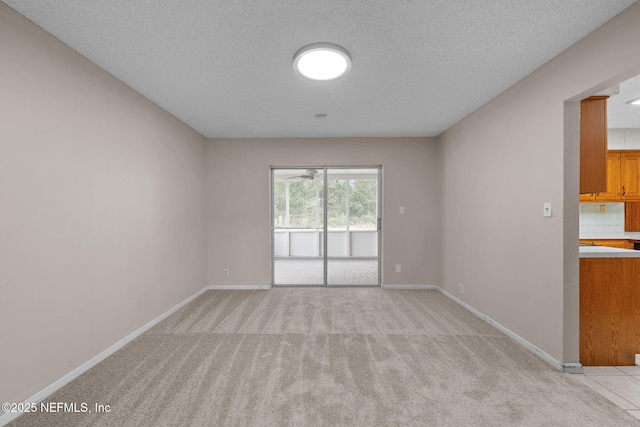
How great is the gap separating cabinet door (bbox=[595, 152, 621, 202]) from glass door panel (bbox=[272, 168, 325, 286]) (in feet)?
15.6

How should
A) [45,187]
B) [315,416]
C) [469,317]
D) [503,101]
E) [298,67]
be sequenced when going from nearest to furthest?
1. [315,416]
2. [45,187]
3. [298,67]
4. [503,101]
5. [469,317]

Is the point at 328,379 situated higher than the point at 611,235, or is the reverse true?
the point at 611,235

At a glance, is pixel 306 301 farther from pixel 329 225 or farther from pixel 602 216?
pixel 602 216

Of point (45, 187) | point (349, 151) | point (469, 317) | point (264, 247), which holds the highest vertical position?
point (349, 151)

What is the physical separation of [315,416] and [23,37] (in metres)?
2.97

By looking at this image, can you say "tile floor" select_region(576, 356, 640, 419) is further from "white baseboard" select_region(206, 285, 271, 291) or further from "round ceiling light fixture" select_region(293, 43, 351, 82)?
"white baseboard" select_region(206, 285, 271, 291)

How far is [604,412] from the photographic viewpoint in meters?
1.71

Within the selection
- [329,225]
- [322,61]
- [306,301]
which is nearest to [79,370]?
[306,301]

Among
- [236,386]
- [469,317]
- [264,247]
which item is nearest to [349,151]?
[264,247]

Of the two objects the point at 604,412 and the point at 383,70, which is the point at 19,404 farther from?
the point at 604,412

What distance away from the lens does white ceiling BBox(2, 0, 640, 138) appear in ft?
5.43

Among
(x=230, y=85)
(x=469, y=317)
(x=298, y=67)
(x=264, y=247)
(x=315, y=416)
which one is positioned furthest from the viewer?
(x=264, y=247)

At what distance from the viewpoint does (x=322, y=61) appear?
2156 mm

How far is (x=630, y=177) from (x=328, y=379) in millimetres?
5766
